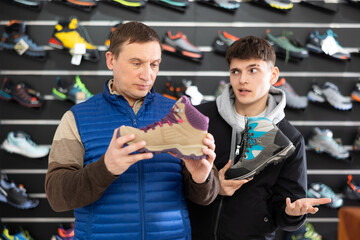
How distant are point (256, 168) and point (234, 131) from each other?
214 mm

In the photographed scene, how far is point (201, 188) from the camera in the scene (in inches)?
52.5

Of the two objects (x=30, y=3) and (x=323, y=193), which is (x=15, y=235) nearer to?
(x=30, y=3)

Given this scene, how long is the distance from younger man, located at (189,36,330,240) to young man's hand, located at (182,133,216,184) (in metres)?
0.40

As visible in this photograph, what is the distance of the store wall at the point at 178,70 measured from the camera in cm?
370

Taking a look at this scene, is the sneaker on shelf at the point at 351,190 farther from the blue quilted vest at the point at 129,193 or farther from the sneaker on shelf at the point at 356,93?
the blue quilted vest at the point at 129,193

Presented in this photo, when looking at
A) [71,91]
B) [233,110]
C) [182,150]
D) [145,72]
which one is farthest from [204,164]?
[71,91]

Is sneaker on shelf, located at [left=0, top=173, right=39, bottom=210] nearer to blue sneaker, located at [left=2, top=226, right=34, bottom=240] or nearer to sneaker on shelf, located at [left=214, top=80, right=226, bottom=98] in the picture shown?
blue sneaker, located at [left=2, top=226, right=34, bottom=240]

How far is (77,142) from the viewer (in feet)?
4.41

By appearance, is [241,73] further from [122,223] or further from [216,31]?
[216,31]

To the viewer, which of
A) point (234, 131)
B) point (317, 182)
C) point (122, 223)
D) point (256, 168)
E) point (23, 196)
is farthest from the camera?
point (317, 182)

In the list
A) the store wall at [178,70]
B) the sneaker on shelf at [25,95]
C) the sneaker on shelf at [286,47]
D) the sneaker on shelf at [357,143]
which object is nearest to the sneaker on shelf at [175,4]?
the store wall at [178,70]

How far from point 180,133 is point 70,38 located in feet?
8.75

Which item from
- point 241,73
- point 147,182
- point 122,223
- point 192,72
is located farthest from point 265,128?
point 192,72

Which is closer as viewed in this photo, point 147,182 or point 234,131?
point 147,182
